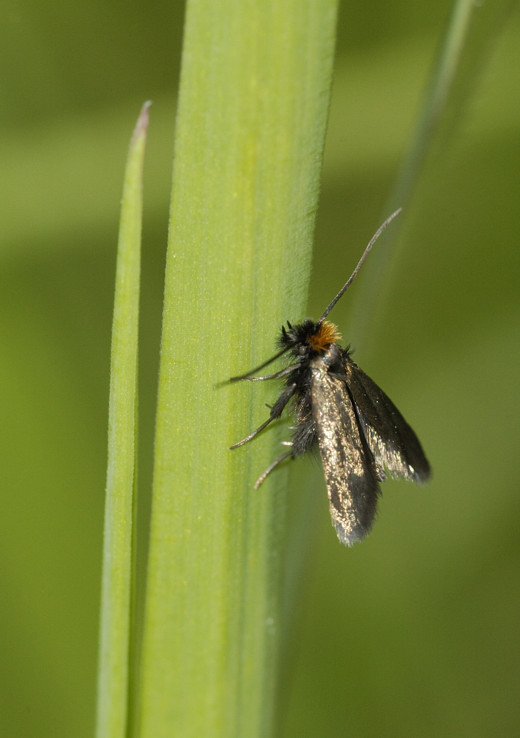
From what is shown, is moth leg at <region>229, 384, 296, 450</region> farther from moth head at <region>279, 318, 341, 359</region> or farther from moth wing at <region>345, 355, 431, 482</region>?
moth wing at <region>345, 355, 431, 482</region>

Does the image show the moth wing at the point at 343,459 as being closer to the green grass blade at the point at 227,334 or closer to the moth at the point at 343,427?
the moth at the point at 343,427

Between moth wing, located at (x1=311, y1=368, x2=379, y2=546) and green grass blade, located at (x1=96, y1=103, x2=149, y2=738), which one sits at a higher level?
moth wing, located at (x1=311, y1=368, x2=379, y2=546)

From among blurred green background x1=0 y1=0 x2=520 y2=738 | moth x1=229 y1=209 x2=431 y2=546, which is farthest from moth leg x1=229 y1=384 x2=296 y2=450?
blurred green background x1=0 y1=0 x2=520 y2=738

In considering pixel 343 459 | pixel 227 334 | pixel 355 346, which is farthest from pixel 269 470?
Answer: pixel 355 346

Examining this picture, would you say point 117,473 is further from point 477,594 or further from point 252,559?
point 477,594

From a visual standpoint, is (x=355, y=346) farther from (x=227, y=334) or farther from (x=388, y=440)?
(x=227, y=334)
